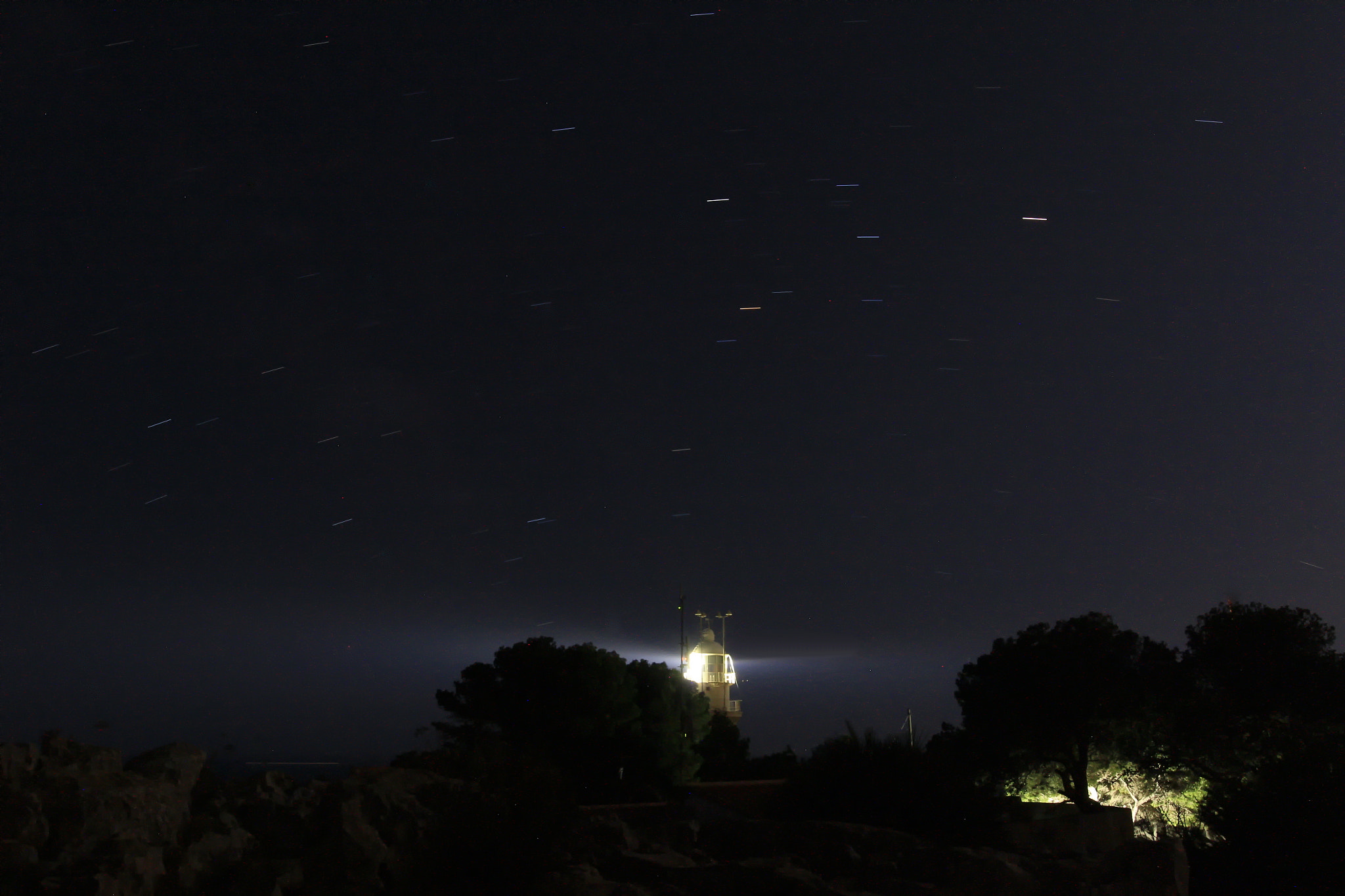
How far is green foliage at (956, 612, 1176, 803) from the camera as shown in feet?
70.0

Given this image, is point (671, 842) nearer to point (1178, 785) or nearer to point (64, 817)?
point (64, 817)

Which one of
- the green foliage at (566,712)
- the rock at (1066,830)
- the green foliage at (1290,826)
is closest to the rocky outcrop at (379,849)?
the rock at (1066,830)

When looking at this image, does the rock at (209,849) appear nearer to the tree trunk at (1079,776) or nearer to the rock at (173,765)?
the rock at (173,765)

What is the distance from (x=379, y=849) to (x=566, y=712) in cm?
1351

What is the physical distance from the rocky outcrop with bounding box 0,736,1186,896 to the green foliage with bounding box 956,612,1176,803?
44.3 ft

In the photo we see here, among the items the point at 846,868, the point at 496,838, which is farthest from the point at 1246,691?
the point at 496,838

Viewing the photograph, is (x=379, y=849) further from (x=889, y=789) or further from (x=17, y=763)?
(x=889, y=789)

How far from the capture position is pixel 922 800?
11109mm

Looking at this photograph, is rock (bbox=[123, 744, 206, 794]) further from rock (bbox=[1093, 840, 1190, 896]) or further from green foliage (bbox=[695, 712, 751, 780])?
green foliage (bbox=[695, 712, 751, 780])

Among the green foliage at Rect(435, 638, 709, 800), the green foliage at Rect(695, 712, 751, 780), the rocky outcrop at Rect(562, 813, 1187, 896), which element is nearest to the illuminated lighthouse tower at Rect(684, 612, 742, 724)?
the green foliage at Rect(695, 712, 751, 780)

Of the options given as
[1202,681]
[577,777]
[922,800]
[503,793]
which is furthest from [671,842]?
[1202,681]

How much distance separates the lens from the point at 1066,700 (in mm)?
21547

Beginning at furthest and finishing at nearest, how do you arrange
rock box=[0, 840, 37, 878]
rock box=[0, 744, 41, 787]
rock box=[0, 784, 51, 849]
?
rock box=[0, 744, 41, 787], rock box=[0, 784, 51, 849], rock box=[0, 840, 37, 878]

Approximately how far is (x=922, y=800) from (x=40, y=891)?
9.20 metres
